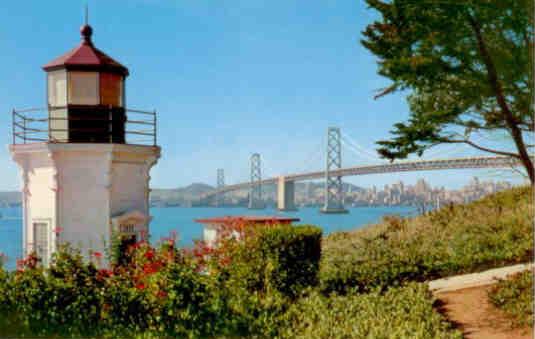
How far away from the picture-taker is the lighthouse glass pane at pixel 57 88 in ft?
36.5

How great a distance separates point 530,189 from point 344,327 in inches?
396

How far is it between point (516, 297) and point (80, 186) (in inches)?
314

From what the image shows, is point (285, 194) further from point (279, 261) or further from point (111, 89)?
point (279, 261)

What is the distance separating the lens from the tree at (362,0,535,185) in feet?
43.4

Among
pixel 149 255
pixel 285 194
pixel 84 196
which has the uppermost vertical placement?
pixel 84 196

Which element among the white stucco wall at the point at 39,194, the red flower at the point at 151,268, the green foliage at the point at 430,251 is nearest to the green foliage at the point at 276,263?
the green foliage at the point at 430,251

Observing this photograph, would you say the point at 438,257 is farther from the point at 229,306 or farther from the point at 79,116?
the point at 79,116

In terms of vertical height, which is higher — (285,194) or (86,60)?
(86,60)

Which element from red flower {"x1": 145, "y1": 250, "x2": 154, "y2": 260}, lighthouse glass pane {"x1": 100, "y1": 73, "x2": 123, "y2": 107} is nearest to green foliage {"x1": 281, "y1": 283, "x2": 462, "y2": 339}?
red flower {"x1": 145, "y1": 250, "x2": 154, "y2": 260}

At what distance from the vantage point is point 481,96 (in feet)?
48.4

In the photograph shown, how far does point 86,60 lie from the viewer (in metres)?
11.2

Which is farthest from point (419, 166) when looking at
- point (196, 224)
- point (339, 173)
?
point (196, 224)

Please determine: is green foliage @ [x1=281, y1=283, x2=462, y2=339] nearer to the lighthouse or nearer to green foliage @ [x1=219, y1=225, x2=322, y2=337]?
green foliage @ [x1=219, y1=225, x2=322, y2=337]

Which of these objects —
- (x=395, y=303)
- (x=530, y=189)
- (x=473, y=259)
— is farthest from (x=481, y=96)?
(x=395, y=303)
